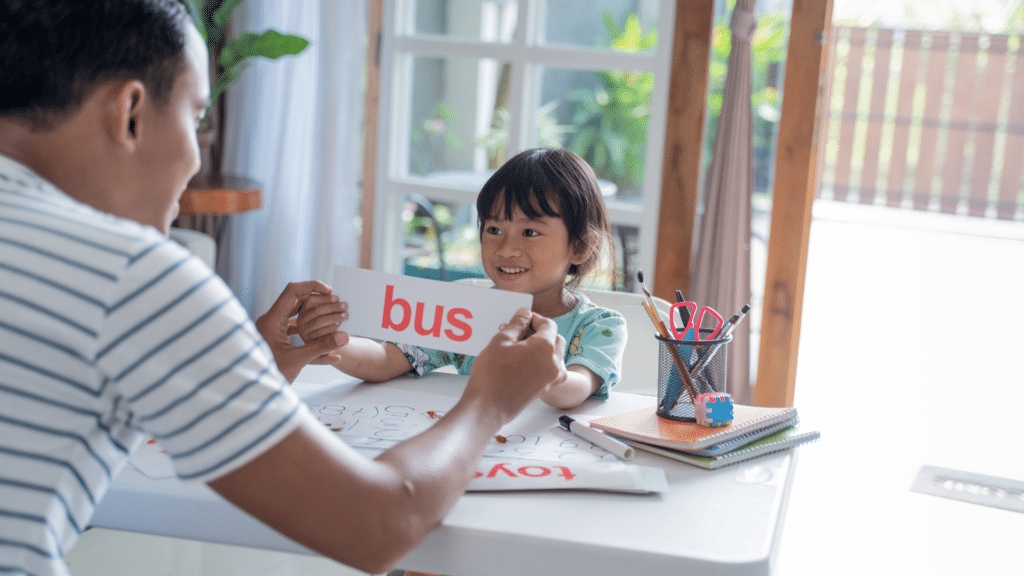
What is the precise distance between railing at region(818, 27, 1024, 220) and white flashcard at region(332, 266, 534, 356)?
7.76 m

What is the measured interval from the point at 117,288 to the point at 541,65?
94.5 inches

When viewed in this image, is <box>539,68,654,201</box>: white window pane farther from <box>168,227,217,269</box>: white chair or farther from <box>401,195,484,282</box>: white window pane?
<box>168,227,217,269</box>: white chair

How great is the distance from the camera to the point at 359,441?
101 cm

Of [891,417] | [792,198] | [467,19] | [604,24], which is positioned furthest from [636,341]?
[891,417]

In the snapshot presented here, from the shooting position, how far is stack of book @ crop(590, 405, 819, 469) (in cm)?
99

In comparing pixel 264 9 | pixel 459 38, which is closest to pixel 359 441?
pixel 459 38

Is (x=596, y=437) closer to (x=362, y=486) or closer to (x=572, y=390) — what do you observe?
(x=572, y=390)

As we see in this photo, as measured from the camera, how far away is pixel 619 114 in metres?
2.79

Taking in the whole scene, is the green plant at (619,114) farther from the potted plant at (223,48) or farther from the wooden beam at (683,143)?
the potted plant at (223,48)

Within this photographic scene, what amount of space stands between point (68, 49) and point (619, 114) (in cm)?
229

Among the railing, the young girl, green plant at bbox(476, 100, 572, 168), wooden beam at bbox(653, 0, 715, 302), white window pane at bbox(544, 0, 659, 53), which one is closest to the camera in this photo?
the young girl

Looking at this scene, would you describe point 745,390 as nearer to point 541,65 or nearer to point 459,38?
point 541,65

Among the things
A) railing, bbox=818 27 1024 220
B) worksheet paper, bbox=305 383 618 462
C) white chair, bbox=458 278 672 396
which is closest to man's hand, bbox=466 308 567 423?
worksheet paper, bbox=305 383 618 462

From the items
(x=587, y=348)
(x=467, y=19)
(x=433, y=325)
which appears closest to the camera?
(x=433, y=325)
